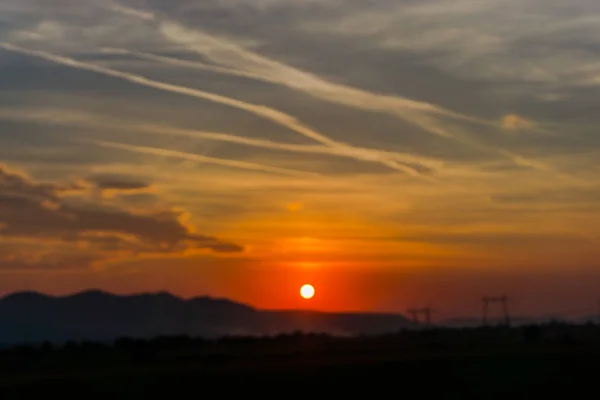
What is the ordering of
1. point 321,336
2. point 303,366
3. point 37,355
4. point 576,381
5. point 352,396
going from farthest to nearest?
point 321,336, point 37,355, point 303,366, point 576,381, point 352,396

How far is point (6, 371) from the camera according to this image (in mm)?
80438

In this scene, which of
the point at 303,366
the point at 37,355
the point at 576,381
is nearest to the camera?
the point at 576,381

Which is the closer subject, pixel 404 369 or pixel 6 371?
pixel 404 369

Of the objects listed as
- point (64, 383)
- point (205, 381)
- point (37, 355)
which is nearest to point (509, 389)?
point (205, 381)

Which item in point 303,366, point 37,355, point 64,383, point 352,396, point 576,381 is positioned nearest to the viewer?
point 352,396

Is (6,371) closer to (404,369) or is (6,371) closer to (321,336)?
(404,369)

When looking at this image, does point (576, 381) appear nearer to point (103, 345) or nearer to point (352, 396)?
point (352, 396)

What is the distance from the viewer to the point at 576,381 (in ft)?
182

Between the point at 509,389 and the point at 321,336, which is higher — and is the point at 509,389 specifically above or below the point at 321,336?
below

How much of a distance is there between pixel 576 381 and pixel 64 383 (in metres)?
27.4

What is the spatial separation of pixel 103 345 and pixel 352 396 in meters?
69.1

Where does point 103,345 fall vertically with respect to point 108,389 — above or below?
above

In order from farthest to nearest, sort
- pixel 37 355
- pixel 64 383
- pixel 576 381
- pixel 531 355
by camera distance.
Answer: pixel 37 355 < pixel 531 355 < pixel 64 383 < pixel 576 381

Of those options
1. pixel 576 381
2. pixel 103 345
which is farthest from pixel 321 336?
pixel 576 381
